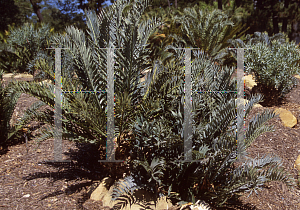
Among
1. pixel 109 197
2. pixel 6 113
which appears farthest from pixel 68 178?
pixel 6 113

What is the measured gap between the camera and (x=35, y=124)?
418 centimetres

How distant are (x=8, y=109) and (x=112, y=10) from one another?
2105 mm

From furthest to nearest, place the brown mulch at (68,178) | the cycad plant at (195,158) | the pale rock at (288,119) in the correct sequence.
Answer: the pale rock at (288,119), the brown mulch at (68,178), the cycad plant at (195,158)

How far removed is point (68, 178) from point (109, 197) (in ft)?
2.15

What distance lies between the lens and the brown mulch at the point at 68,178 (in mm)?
2545

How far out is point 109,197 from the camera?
2.53 metres

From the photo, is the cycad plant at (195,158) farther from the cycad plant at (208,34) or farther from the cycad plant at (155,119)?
the cycad plant at (208,34)

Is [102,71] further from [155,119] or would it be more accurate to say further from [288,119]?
[288,119]

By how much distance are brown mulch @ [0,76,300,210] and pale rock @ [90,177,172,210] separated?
0.07 meters

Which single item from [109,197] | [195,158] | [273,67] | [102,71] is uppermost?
[273,67]

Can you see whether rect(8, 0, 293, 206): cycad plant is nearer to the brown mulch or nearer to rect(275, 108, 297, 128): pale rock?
the brown mulch

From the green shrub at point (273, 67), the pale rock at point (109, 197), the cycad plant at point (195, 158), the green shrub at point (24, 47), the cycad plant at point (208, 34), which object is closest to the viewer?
the cycad plant at point (195, 158)

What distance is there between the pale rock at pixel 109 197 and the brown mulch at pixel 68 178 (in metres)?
0.07

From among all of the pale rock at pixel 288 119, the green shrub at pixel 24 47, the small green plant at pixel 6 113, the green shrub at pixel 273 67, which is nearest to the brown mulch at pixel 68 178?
the small green plant at pixel 6 113
